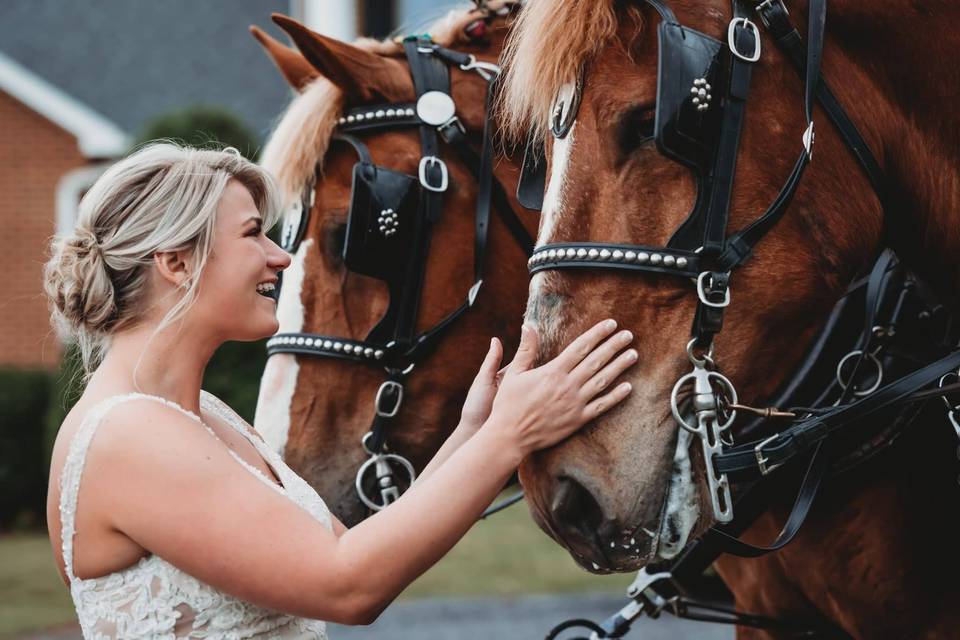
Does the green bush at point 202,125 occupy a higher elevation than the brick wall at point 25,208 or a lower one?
higher

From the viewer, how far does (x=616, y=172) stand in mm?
1850

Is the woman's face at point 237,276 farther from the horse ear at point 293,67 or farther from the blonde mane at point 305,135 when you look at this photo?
the horse ear at point 293,67

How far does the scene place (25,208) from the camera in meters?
11.8

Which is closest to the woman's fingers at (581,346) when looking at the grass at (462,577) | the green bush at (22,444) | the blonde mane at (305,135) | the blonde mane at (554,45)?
the blonde mane at (554,45)

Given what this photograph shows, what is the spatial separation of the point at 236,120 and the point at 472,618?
5.30 m

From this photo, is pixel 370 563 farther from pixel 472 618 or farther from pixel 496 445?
pixel 472 618

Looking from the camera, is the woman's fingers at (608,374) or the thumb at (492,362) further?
the thumb at (492,362)

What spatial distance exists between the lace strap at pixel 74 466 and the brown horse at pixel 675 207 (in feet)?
2.35

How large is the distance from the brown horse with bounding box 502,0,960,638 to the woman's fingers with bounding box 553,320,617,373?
47 mm

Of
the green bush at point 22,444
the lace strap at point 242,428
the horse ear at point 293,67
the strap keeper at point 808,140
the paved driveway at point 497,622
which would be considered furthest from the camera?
the green bush at point 22,444

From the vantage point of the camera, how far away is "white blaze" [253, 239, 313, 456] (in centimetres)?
280

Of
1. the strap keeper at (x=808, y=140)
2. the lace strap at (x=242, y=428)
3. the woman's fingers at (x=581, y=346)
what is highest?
the strap keeper at (x=808, y=140)

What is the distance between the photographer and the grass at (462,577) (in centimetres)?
735

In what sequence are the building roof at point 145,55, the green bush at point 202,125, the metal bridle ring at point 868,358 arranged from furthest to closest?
the building roof at point 145,55 → the green bush at point 202,125 → the metal bridle ring at point 868,358
